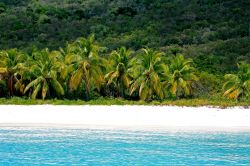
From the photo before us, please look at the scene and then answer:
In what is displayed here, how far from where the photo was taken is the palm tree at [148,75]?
Result: 50.2m

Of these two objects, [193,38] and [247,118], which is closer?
[247,118]

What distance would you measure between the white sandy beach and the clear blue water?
130 inches

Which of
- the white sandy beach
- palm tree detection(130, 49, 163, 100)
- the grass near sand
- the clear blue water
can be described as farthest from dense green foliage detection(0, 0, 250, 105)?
the clear blue water

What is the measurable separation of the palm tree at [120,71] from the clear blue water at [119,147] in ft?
57.6

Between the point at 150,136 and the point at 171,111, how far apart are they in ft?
36.1

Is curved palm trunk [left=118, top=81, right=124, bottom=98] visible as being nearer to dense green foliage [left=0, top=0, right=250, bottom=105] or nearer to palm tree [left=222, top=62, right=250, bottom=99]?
dense green foliage [left=0, top=0, right=250, bottom=105]

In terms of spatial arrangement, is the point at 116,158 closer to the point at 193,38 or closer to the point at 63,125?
the point at 63,125

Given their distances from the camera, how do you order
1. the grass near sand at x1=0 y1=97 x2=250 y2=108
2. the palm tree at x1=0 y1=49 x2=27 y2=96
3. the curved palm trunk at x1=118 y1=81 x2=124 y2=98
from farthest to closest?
the curved palm trunk at x1=118 y1=81 x2=124 y2=98 < the palm tree at x1=0 y1=49 x2=27 y2=96 < the grass near sand at x1=0 y1=97 x2=250 y2=108

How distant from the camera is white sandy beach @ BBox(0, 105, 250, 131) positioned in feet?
124

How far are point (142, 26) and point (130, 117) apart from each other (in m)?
48.6

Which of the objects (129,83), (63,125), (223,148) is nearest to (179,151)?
(223,148)

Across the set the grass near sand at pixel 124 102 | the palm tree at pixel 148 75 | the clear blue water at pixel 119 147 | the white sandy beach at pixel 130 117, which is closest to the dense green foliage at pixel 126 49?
the palm tree at pixel 148 75

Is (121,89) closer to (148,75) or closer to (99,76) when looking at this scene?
(99,76)

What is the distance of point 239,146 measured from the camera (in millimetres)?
28328
